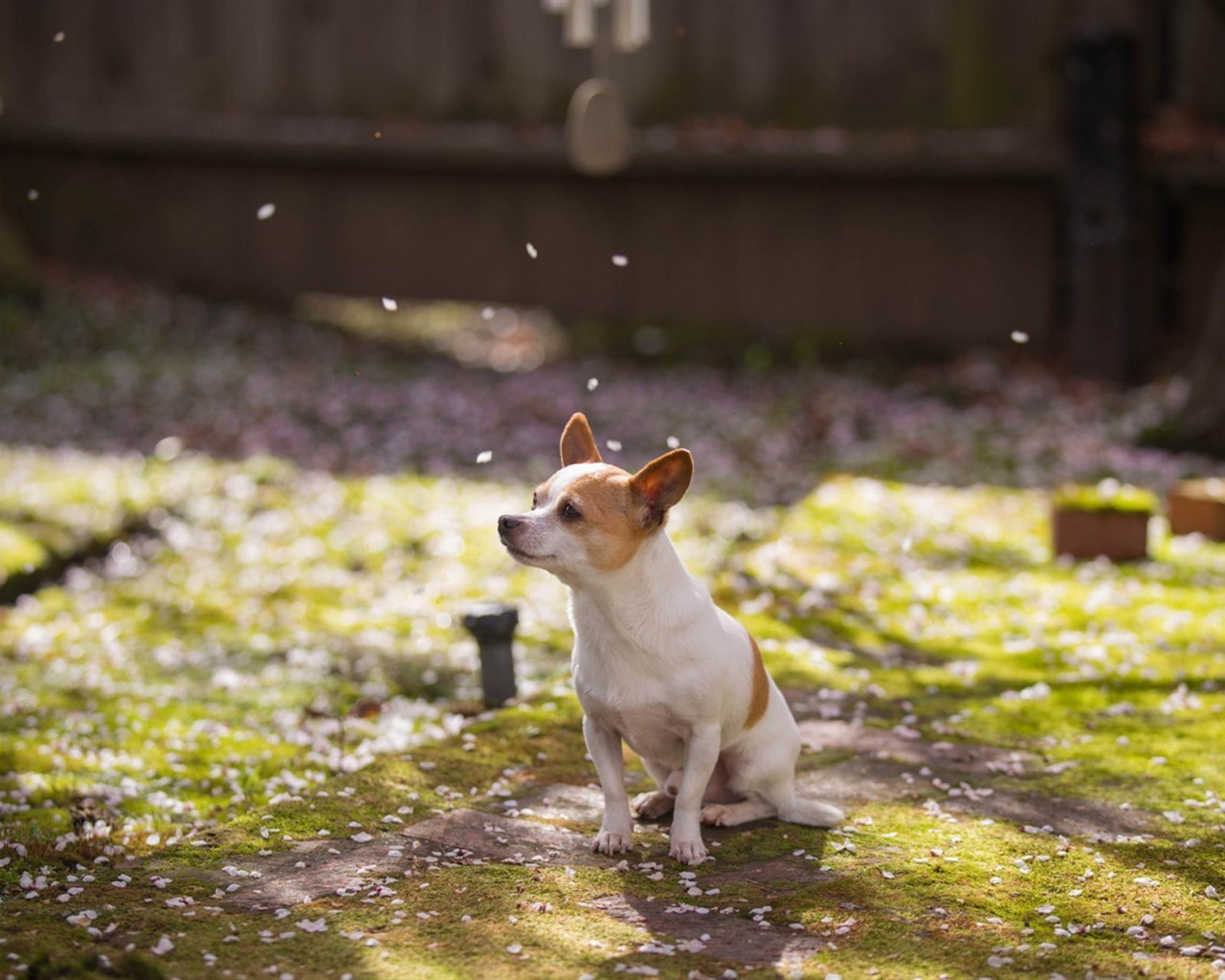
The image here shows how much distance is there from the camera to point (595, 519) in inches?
153

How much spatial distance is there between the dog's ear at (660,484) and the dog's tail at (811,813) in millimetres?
1035

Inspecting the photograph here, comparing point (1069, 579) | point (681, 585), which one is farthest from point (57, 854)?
point (1069, 579)

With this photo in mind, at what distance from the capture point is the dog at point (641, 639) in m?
3.90

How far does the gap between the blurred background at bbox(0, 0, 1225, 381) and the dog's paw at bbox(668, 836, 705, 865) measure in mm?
8741

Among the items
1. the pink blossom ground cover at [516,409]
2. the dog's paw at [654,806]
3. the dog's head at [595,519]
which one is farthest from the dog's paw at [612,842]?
the pink blossom ground cover at [516,409]

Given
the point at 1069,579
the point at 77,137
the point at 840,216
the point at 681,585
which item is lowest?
the point at 1069,579

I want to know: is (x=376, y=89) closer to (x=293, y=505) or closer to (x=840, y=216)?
(x=840, y=216)

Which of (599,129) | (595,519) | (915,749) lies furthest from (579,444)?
(599,129)

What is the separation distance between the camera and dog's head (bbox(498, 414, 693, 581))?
12.6 ft

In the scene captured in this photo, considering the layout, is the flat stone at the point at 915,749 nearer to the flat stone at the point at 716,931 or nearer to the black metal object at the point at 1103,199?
the flat stone at the point at 716,931

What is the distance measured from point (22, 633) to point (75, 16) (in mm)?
8835

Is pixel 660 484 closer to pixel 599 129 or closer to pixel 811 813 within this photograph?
pixel 811 813

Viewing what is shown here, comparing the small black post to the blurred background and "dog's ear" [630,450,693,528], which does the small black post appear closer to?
"dog's ear" [630,450,693,528]

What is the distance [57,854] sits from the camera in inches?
164
